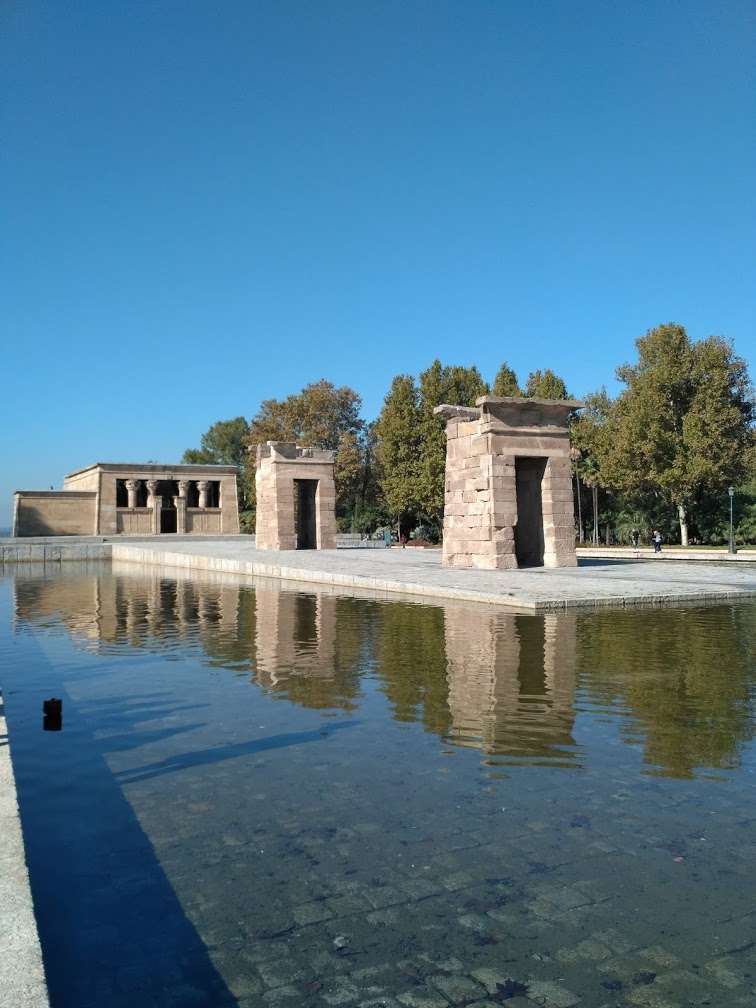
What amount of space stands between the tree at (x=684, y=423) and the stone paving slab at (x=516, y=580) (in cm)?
1392

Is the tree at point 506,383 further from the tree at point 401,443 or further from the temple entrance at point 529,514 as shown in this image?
the temple entrance at point 529,514

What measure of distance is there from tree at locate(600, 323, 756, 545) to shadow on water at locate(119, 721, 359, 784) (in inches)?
1235

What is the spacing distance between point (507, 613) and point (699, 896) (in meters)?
8.65

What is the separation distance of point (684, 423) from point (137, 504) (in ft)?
106

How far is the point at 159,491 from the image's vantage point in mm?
51188

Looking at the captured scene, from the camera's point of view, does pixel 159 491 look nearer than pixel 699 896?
No

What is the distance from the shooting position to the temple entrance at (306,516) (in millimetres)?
31891

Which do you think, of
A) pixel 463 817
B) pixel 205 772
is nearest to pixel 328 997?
pixel 463 817

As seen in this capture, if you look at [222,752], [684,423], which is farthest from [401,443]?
[222,752]

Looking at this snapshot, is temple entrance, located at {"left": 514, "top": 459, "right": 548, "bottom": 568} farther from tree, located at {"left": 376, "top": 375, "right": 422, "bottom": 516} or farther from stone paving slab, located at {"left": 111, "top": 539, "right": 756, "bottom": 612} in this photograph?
tree, located at {"left": 376, "top": 375, "right": 422, "bottom": 516}

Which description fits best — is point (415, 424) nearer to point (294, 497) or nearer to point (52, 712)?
point (294, 497)

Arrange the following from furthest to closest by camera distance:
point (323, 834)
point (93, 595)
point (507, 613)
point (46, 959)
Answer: point (93, 595) → point (507, 613) → point (323, 834) → point (46, 959)

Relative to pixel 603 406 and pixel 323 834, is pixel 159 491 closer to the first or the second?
pixel 603 406

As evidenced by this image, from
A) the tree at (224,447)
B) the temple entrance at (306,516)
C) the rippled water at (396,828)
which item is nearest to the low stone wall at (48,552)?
the temple entrance at (306,516)
